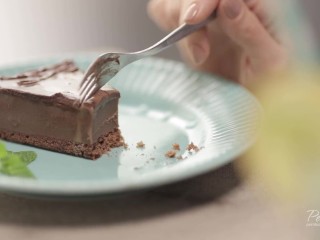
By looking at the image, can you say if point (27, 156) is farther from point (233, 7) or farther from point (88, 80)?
point (233, 7)

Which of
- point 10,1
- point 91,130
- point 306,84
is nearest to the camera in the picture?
point 306,84

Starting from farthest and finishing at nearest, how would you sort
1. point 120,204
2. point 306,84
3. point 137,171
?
point 137,171 → point 120,204 → point 306,84

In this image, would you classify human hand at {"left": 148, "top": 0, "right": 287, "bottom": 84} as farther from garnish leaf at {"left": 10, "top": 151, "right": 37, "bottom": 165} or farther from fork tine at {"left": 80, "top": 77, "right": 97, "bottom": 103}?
garnish leaf at {"left": 10, "top": 151, "right": 37, "bottom": 165}

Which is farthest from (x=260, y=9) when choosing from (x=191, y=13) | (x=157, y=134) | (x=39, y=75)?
(x=39, y=75)

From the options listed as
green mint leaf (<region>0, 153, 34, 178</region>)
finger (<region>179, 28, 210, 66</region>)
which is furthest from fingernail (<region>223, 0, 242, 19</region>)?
green mint leaf (<region>0, 153, 34, 178</region>)

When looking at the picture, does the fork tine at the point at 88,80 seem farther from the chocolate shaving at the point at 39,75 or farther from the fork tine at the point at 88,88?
the chocolate shaving at the point at 39,75

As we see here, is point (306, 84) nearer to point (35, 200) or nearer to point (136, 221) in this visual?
point (136, 221)

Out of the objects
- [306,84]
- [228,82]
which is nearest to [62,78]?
[228,82]
